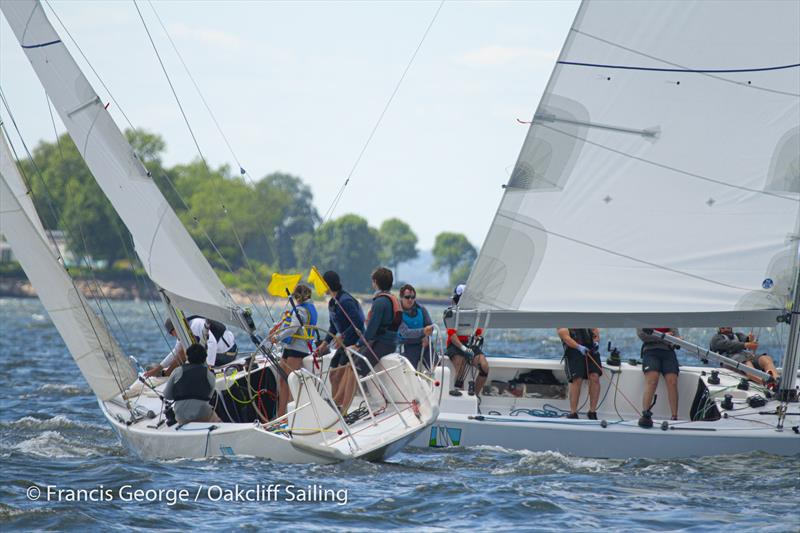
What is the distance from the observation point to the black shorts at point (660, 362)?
12453 mm

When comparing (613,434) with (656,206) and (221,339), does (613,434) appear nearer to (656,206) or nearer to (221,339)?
(656,206)

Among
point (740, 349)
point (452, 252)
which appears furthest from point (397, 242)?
point (740, 349)

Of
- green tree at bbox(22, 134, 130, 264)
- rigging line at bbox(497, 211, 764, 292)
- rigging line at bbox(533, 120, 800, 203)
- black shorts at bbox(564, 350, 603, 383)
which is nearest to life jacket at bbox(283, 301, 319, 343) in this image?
rigging line at bbox(497, 211, 764, 292)

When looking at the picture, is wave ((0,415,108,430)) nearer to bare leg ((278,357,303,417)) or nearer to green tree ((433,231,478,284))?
bare leg ((278,357,303,417))

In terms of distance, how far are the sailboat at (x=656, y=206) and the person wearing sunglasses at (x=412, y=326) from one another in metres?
0.70

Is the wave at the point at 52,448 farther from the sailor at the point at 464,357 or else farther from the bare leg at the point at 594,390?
the bare leg at the point at 594,390

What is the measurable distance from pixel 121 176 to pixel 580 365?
17.2 ft

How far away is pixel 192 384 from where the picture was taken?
10969 millimetres

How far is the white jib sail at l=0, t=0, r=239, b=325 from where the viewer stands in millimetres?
11094

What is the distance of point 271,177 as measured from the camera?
175 m

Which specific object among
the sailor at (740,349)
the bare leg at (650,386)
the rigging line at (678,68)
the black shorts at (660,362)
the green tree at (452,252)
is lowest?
the bare leg at (650,386)

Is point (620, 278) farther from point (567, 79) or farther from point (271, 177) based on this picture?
A: point (271, 177)

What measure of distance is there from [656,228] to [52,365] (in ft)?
56.5

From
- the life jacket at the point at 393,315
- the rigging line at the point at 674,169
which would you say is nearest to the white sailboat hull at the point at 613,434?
the life jacket at the point at 393,315
